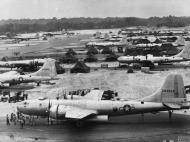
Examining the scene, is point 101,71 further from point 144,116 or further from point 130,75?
point 144,116

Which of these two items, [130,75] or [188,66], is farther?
[188,66]

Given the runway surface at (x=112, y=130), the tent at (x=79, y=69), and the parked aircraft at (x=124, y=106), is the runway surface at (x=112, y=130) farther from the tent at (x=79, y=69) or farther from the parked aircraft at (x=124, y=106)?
the tent at (x=79, y=69)

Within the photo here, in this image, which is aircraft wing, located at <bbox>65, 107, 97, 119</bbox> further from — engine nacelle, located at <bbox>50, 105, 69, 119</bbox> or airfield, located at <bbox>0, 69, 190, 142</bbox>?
airfield, located at <bbox>0, 69, 190, 142</bbox>

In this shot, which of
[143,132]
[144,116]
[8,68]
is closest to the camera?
[143,132]

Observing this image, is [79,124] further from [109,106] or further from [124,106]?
[124,106]

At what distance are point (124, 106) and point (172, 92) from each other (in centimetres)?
560

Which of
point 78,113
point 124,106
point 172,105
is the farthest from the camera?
point 124,106

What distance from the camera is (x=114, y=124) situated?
37.2 meters

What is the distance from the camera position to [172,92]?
119 ft

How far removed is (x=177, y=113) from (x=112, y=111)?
900 centimetres

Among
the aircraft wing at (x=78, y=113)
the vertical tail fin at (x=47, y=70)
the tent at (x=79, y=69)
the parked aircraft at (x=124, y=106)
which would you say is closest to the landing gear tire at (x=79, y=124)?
the parked aircraft at (x=124, y=106)

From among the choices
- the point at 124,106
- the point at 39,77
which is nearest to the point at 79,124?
the point at 124,106

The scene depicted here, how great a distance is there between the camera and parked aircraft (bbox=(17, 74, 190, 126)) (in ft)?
117

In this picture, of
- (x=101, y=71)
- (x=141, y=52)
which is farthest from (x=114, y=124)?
(x=141, y=52)
